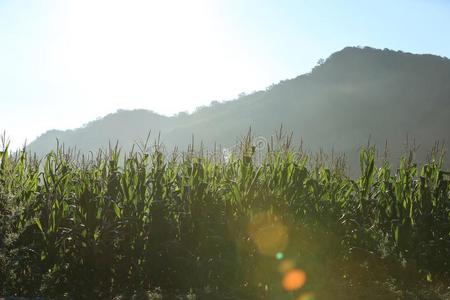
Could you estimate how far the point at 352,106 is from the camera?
92062mm

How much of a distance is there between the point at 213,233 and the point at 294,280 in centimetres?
108

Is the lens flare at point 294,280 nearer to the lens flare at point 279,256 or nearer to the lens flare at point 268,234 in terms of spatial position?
the lens flare at point 279,256

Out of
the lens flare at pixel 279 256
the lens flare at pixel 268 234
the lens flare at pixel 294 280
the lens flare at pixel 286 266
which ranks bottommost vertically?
the lens flare at pixel 294 280

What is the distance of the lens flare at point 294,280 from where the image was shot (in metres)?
5.27

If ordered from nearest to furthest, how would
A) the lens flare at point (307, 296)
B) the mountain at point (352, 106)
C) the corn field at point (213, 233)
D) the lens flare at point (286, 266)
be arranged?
the lens flare at point (307, 296) → the corn field at point (213, 233) → the lens flare at point (286, 266) → the mountain at point (352, 106)

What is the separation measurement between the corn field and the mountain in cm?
5869

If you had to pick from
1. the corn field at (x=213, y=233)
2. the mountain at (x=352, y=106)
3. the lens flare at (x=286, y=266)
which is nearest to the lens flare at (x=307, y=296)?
the corn field at (x=213, y=233)

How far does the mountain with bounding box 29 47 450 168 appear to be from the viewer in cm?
7619

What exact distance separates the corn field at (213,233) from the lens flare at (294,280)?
0.02m

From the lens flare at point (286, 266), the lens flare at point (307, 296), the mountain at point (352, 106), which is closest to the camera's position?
the lens flare at point (307, 296)

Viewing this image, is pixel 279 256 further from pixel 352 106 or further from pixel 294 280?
pixel 352 106

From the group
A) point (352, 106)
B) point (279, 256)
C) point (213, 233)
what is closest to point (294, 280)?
point (279, 256)

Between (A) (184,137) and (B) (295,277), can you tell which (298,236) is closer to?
(B) (295,277)

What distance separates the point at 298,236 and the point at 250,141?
1538mm
